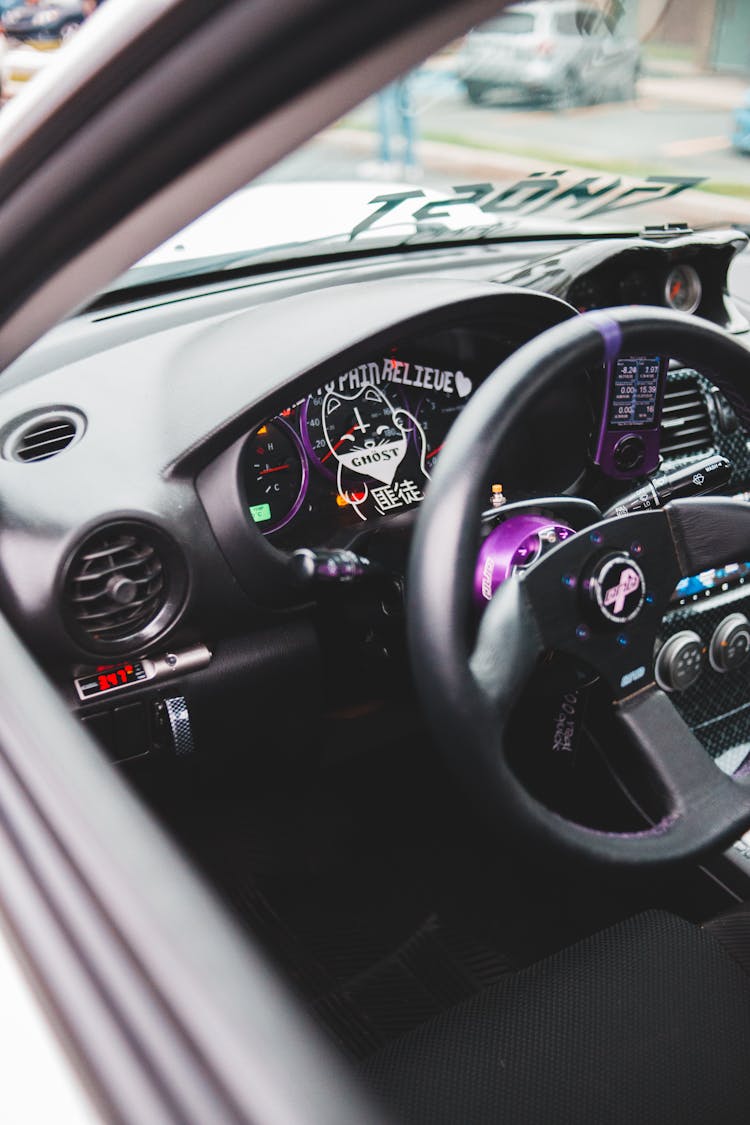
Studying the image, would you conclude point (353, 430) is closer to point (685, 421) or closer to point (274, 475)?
point (274, 475)

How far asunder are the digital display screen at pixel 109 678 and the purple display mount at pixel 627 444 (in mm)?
913

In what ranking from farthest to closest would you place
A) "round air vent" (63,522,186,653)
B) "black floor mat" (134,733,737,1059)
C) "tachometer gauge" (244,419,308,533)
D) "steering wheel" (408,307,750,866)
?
"black floor mat" (134,733,737,1059), "tachometer gauge" (244,419,308,533), "round air vent" (63,522,186,653), "steering wheel" (408,307,750,866)

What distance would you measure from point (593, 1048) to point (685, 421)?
1.30 metres

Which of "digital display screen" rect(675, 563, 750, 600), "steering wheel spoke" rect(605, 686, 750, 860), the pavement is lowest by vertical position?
"digital display screen" rect(675, 563, 750, 600)

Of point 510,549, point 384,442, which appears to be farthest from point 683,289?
point 510,549

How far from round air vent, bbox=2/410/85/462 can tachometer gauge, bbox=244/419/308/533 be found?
0.95ft

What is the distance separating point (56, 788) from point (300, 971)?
1318 millimetres

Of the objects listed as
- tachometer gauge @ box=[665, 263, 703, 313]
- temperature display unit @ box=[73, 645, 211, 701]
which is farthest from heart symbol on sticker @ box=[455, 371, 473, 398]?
temperature display unit @ box=[73, 645, 211, 701]

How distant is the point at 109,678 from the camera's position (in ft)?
5.30

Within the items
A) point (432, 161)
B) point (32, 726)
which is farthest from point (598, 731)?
point (432, 161)

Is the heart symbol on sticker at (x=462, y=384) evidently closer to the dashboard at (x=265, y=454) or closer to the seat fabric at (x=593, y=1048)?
the dashboard at (x=265, y=454)

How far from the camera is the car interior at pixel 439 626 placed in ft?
3.81

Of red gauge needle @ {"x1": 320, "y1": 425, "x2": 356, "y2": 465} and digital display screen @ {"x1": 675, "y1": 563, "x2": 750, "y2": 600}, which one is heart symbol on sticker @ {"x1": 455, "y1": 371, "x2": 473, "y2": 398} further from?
digital display screen @ {"x1": 675, "y1": 563, "x2": 750, "y2": 600}

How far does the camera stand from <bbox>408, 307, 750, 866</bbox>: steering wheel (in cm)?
103
